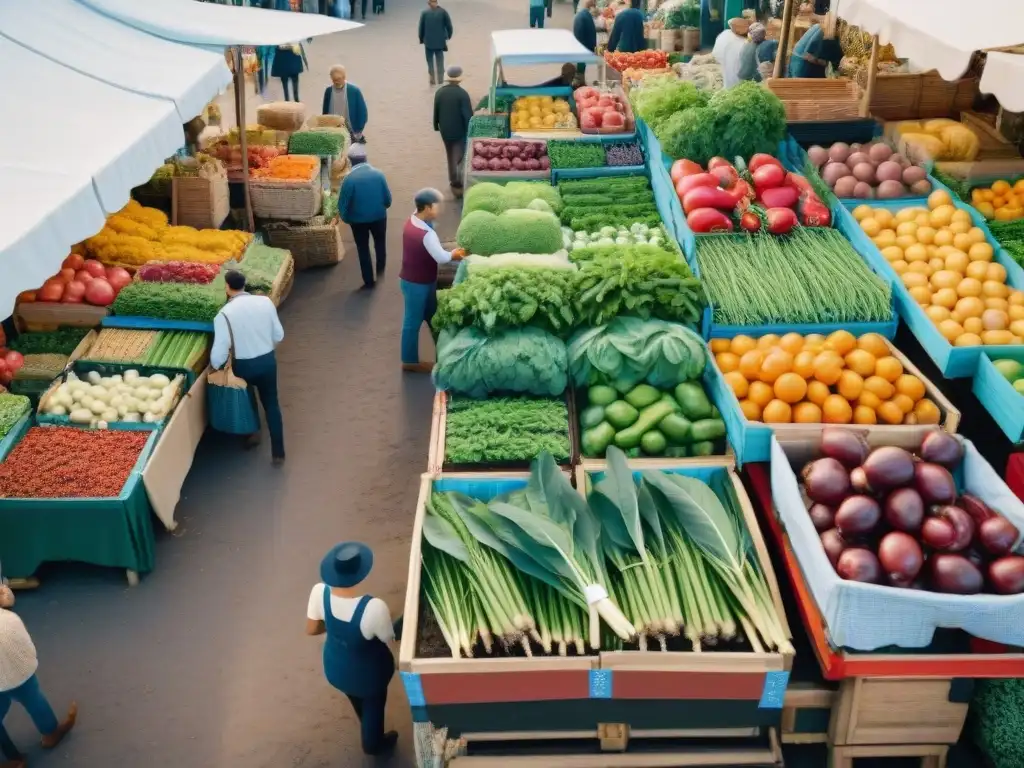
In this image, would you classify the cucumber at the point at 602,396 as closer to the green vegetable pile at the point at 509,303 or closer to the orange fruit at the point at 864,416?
the green vegetable pile at the point at 509,303

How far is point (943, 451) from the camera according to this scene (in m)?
4.27

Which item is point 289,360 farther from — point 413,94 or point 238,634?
point 413,94

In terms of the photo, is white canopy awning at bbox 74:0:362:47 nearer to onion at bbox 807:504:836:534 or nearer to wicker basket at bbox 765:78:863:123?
wicker basket at bbox 765:78:863:123

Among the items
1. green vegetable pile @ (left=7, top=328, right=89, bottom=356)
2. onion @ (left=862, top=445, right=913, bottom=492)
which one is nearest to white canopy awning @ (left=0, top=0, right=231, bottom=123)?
green vegetable pile @ (left=7, top=328, right=89, bottom=356)

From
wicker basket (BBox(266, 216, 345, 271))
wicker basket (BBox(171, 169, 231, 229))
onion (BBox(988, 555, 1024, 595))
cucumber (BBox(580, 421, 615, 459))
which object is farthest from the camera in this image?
wicker basket (BBox(266, 216, 345, 271))

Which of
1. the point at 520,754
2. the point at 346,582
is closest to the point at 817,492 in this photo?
the point at 520,754

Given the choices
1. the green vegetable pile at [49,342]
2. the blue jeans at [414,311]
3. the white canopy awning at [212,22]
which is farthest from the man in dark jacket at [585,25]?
the green vegetable pile at [49,342]

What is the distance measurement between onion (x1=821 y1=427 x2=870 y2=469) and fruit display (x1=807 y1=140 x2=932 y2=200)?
10.3 ft

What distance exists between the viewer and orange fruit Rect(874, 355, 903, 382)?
16.4 ft

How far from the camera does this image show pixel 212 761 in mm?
4320

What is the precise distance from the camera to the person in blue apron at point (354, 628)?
12.4ft

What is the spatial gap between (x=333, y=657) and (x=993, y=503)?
2991 millimetres

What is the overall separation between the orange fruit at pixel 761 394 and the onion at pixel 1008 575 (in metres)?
1.51

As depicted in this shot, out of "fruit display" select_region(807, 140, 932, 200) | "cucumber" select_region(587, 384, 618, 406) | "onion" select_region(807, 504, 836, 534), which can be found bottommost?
"cucumber" select_region(587, 384, 618, 406)
